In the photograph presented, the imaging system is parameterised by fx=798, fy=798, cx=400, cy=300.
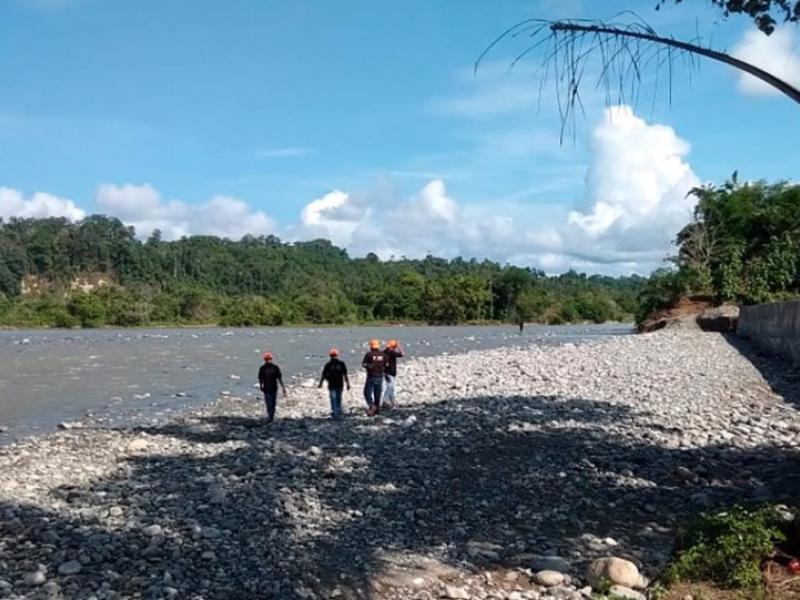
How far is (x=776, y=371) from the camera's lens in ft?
83.0

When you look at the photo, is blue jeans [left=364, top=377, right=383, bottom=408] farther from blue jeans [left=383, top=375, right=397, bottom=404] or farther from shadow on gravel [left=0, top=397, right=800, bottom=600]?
shadow on gravel [left=0, top=397, right=800, bottom=600]

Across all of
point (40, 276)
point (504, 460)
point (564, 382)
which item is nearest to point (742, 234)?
point (564, 382)

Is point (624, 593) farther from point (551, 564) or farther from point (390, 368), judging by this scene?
point (390, 368)

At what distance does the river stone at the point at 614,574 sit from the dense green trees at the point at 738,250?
1817 inches

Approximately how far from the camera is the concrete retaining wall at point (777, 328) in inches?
1029

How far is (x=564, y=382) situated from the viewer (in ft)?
76.9

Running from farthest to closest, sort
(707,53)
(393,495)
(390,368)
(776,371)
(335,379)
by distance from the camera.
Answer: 1. (776,371)
2. (390,368)
3. (335,379)
4. (393,495)
5. (707,53)

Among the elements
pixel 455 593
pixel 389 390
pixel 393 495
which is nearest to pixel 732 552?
pixel 455 593

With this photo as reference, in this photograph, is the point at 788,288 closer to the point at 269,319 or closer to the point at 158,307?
the point at 269,319

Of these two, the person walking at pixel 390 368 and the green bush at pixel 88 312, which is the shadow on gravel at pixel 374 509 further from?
the green bush at pixel 88 312

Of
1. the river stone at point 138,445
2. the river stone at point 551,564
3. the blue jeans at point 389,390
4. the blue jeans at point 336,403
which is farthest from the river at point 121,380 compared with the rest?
the river stone at point 551,564

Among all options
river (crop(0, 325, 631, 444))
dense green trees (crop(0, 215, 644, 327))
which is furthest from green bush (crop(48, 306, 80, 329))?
river (crop(0, 325, 631, 444))

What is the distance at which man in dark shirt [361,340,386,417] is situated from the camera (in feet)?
61.0

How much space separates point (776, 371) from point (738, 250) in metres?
31.0
